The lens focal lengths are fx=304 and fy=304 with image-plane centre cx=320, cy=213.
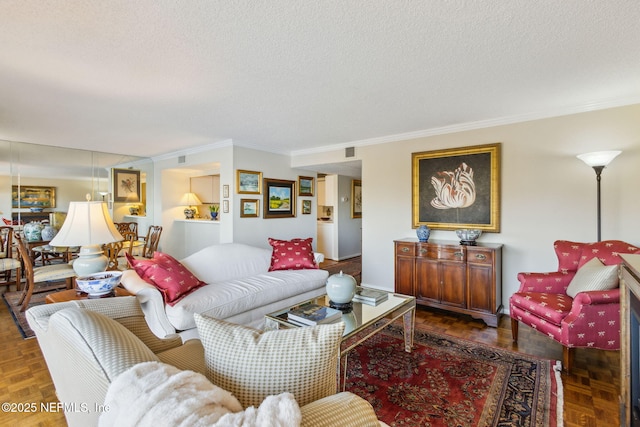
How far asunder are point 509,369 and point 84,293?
320cm

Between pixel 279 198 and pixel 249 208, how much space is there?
2.27 feet

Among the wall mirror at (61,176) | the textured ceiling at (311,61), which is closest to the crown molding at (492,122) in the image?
the textured ceiling at (311,61)

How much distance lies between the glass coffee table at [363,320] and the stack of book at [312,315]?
5 centimetres

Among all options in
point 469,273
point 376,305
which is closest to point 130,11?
point 376,305

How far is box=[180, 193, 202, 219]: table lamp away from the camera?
250 inches

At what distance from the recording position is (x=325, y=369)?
0.91 m

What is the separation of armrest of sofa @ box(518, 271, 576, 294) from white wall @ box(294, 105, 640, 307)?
24.0 inches

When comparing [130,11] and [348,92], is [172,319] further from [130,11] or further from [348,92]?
[348,92]

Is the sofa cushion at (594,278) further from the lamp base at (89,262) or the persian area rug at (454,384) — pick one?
the lamp base at (89,262)

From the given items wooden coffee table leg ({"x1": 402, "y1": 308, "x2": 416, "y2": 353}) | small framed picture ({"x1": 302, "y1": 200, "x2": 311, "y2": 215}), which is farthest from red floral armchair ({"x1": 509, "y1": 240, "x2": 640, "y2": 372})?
small framed picture ({"x1": 302, "y1": 200, "x2": 311, "y2": 215})

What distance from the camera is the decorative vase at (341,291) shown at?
246 centimetres

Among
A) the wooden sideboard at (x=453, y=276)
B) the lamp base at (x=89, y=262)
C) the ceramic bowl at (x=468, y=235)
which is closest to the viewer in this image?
the lamp base at (x=89, y=262)

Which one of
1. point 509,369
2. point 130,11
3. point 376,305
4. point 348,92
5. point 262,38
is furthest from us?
point 348,92

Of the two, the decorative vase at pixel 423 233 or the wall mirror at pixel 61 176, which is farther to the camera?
the wall mirror at pixel 61 176
